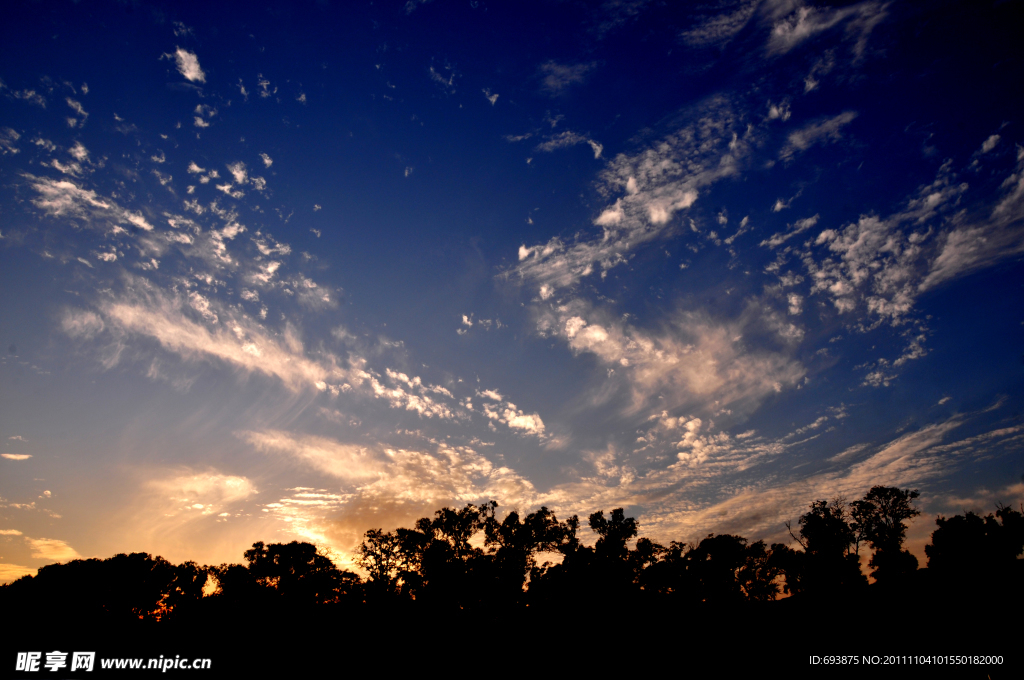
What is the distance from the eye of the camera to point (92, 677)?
1961cm

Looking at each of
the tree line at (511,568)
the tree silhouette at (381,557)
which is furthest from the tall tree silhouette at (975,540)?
the tree silhouette at (381,557)

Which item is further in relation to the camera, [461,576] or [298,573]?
[298,573]

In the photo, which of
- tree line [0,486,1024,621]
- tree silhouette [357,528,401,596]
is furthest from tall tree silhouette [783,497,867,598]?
tree silhouette [357,528,401,596]

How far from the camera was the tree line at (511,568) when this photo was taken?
3925 centimetres

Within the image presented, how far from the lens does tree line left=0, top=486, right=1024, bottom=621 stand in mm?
39250

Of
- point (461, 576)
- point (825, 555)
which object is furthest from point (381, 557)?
point (825, 555)

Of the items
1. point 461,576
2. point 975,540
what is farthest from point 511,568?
point 975,540

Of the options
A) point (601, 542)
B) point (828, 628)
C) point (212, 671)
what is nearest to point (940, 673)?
point (828, 628)

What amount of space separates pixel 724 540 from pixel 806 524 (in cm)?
989

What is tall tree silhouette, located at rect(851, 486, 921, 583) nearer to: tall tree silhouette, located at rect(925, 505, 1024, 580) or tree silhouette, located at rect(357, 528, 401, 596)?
tall tree silhouette, located at rect(925, 505, 1024, 580)

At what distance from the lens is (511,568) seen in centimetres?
4416

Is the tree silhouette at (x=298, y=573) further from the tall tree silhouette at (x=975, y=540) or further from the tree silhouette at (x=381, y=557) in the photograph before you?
the tall tree silhouette at (x=975, y=540)

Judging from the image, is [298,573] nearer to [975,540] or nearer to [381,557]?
[381,557]

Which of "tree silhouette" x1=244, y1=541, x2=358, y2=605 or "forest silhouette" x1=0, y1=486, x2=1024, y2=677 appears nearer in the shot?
"forest silhouette" x1=0, y1=486, x2=1024, y2=677
